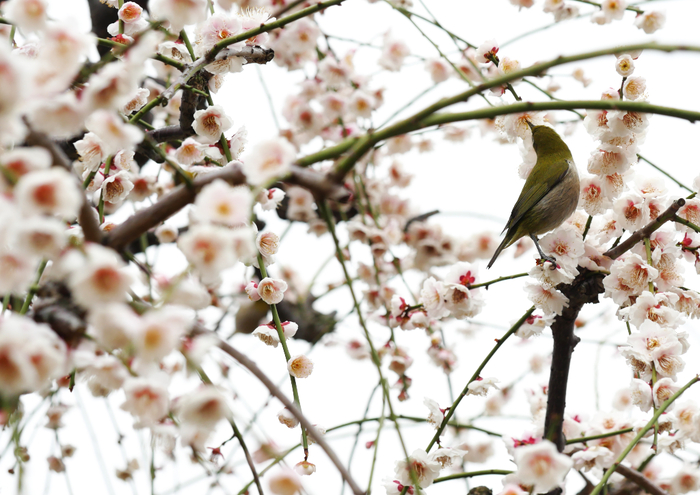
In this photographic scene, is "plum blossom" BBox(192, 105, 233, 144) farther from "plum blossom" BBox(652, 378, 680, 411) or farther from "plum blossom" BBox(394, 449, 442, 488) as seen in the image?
"plum blossom" BBox(652, 378, 680, 411)

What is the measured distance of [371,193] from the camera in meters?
2.56

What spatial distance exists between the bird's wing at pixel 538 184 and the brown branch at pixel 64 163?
1091 mm

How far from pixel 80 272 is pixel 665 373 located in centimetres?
95

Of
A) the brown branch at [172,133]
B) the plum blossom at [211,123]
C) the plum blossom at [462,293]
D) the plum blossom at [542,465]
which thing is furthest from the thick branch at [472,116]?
the brown branch at [172,133]

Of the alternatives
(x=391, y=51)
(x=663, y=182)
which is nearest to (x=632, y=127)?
(x=663, y=182)

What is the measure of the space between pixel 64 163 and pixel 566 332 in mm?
1030

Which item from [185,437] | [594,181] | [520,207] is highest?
[520,207]

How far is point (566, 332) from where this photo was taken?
1.23 metres

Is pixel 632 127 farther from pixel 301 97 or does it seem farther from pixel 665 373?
pixel 301 97

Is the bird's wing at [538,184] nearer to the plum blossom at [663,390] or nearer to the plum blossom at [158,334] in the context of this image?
the plum blossom at [663,390]

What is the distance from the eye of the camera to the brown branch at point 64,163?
1.71 ft

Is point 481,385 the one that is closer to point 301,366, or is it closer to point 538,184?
point 301,366

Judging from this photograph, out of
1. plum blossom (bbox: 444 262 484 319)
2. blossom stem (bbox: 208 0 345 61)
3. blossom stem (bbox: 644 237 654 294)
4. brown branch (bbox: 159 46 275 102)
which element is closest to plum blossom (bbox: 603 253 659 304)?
blossom stem (bbox: 644 237 654 294)

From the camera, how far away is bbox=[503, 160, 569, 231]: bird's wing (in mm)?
1419
